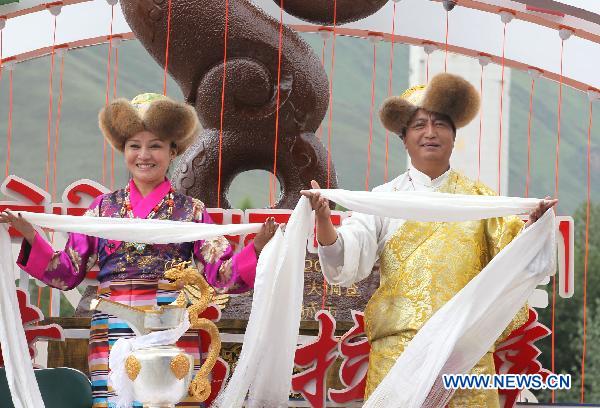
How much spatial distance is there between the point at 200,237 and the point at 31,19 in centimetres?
411

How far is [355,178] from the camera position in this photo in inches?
1361

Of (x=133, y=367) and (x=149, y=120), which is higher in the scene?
(x=149, y=120)

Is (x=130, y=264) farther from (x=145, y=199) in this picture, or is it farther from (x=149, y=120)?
(x=149, y=120)

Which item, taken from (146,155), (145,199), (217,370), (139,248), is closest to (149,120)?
(146,155)

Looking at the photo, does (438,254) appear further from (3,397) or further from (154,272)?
(3,397)

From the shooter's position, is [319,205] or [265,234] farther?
[265,234]

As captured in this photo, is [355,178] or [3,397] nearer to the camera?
[3,397]

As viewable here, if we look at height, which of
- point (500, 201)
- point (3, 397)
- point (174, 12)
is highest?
point (174, 12)

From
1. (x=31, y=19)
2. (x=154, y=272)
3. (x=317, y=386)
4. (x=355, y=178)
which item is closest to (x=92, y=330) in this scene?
(x=154, y=272)

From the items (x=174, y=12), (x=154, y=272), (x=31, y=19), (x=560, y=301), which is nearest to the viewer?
(x=154, y=272)

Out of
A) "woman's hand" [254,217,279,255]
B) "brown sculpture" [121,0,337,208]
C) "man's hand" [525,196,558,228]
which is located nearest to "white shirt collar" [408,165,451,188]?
"man's hand" [525,196,558,228]

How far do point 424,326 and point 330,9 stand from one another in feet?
9.71

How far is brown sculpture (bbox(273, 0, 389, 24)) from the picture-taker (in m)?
7.03

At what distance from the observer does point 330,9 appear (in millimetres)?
7059
